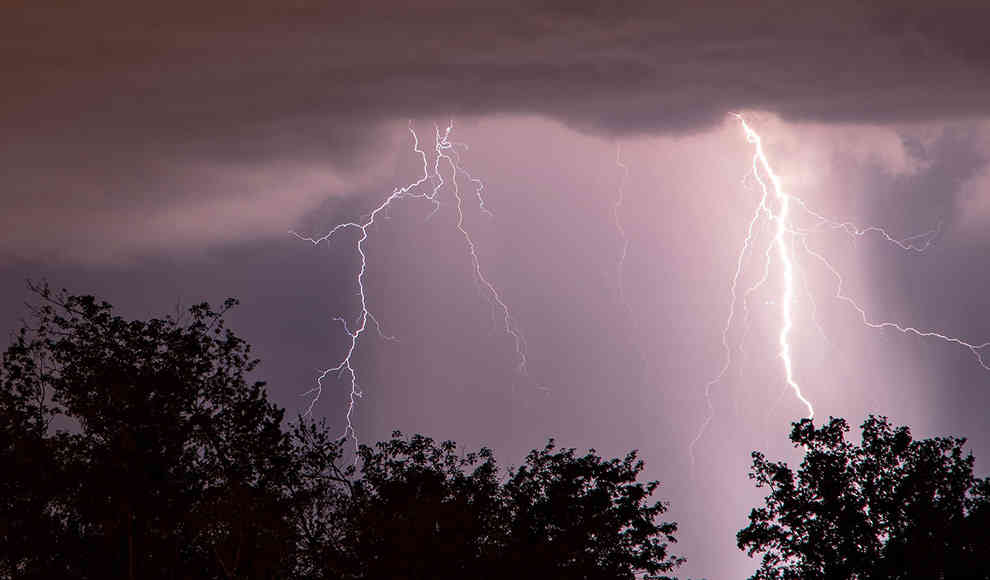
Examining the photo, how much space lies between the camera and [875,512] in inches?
1200

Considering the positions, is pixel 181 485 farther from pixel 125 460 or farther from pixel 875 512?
pixel 875 512

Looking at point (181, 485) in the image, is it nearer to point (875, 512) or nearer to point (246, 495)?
point (246, 495)

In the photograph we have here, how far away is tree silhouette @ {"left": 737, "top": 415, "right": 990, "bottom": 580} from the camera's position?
96.8 feet

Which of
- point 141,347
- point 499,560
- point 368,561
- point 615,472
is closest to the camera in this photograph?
point 368,561

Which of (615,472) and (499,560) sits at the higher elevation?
(615,472)

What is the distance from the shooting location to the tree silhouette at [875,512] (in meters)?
29.5

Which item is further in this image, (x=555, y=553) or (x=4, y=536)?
(x=555, y=553)

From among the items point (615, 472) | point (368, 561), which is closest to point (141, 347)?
point (368, 561)


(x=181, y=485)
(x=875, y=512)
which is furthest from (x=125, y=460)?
(x=875, y=512)

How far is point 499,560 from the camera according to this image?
30094 mm

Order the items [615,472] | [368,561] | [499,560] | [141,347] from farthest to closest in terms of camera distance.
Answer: [615,472], [141,347], [499,560], [368,561]

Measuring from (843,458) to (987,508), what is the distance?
3.01 metres

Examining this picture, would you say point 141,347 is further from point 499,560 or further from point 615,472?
point 615,472

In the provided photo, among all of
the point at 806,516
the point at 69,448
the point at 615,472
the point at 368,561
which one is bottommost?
the point at 368,561
